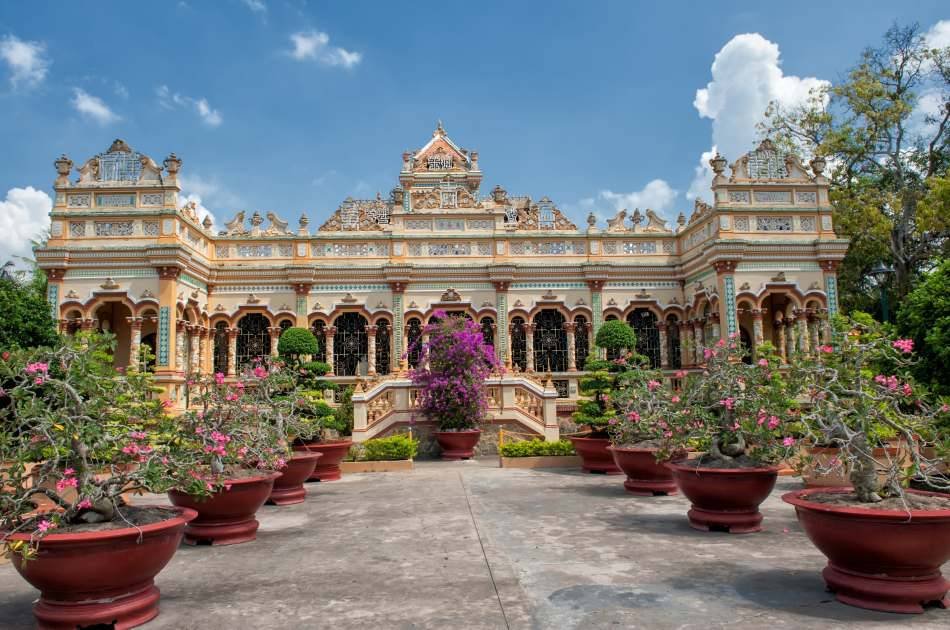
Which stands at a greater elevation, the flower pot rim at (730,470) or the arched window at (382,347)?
the arched window at (382,347)

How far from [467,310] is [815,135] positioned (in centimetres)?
1526

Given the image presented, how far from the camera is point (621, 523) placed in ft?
25.5

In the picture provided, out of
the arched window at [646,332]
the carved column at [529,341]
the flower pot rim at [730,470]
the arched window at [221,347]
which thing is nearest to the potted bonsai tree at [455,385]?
the carved column at [529,341]

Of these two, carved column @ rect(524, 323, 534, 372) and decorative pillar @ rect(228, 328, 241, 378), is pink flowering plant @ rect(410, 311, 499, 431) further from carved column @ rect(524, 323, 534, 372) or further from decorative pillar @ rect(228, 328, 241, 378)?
decorative pillar @ rect(228, 328, 241, 378)

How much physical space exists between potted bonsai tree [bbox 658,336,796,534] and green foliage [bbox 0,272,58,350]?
9.46 m

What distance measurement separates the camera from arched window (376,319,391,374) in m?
21.3

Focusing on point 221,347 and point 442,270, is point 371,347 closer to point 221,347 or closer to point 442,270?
point 442,270

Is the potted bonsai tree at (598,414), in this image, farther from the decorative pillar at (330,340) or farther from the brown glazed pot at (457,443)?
the decorative pillar at (330,340)

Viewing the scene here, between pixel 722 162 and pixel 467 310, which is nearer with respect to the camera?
pixel 722 162

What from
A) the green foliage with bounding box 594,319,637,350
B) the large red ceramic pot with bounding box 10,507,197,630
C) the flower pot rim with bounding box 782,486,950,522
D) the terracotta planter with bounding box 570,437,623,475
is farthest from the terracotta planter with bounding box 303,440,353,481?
the flower pot rim with bounding box 782,486,950,522

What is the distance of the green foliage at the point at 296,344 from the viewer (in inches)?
696

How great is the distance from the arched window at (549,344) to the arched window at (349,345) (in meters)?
5.41

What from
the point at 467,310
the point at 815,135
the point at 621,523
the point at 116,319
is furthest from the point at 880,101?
the point at 116,319

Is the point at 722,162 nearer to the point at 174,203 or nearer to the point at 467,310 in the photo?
the point at 467,310
